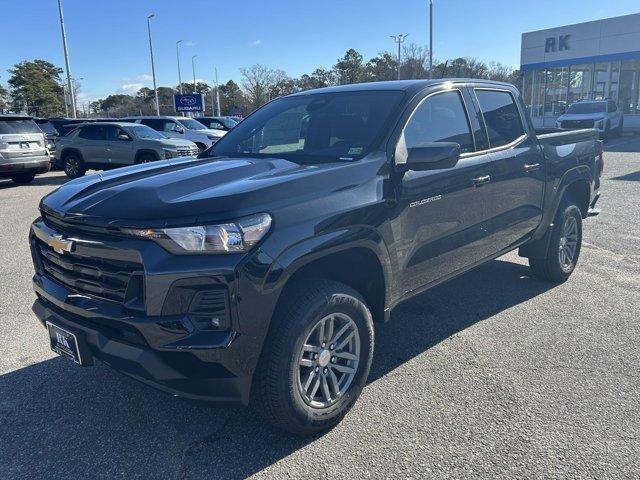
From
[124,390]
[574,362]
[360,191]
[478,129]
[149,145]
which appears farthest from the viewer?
[149,145]

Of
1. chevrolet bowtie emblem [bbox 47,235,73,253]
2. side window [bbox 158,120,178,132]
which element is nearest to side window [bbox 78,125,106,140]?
side window [bbox 158,120,178,132]

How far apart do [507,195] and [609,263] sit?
2.55 m

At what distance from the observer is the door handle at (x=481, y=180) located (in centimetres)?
394

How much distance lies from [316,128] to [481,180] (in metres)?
1.28

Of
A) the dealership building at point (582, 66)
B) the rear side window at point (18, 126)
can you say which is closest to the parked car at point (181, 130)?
the rear side window at point (18, 126)

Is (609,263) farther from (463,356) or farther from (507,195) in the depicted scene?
(463,356)

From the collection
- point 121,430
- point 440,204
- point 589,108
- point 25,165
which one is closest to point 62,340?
point 121,430

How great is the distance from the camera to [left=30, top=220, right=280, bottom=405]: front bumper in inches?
95.0

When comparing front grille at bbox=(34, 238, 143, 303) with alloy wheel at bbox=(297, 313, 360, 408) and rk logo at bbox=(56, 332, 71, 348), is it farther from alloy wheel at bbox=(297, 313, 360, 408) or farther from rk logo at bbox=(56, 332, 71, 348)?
alloy wheel at bbox=(297, 313, 360, 408)

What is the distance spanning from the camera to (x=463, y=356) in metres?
3.89

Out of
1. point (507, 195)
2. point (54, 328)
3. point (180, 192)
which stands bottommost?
point (54, 328)

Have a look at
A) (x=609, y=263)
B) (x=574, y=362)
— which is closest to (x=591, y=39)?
(x=609, y=263)

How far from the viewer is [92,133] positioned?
16.0m

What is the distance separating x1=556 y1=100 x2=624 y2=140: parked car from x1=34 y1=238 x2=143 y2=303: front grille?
24.0m
